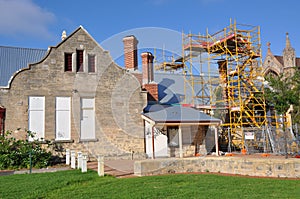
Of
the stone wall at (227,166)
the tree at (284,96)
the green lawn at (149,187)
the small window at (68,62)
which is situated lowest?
the green lawn at (149,187)

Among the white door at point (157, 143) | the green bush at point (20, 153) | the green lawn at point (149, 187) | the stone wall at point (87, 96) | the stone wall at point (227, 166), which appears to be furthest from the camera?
the white door at point (157, 143)

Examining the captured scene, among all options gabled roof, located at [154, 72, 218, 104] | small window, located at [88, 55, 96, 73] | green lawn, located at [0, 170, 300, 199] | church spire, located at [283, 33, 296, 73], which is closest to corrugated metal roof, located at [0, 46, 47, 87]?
small window, located at [88, 55, 96, 73]

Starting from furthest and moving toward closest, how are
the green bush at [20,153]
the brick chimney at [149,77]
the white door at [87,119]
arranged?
the brick chimney at [149,77] → the white door at [87,119] → the green bush at [20,153]

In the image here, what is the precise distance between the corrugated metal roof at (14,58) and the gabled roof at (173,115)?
878cm

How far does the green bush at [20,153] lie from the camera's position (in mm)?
15438

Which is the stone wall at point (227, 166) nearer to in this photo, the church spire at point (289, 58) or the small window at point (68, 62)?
the small window at point (68, 62)

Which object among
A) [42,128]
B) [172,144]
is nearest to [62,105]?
[42,128]

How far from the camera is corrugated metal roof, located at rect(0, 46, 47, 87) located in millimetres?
19812

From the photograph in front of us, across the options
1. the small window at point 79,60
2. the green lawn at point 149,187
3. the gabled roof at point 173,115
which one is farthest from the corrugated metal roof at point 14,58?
the green lawn at point 149,187

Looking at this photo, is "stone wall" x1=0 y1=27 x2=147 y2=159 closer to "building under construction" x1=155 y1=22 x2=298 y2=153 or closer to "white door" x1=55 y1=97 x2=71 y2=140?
"white door" x1=55 y1=97 x2=71 y2=140

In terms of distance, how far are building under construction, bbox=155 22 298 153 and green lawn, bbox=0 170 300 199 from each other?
42.3 feet

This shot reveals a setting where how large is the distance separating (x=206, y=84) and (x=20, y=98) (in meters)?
16.5

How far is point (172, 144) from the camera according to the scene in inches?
781

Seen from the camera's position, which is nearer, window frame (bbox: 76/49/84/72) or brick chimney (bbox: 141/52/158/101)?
window frame (bbox: 76/49/84/72)
